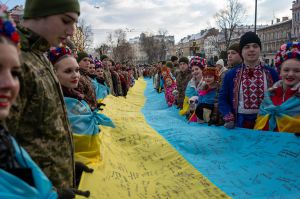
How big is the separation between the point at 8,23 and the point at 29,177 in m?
0.69

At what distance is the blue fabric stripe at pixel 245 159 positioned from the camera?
2889 millimetres

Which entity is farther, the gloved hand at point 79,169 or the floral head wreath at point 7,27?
the gloved hand at point 79,169

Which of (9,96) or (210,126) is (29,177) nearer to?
(9,96)

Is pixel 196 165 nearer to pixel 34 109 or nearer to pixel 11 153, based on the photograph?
pixel 34 109

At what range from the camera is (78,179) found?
2.59 meters

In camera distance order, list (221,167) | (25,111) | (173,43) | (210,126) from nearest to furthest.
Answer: (25,111), (221,167), (210,126), (173,43)

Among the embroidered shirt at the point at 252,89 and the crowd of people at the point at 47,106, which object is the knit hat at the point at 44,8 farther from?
the embroidered shirt at the point at 252,89

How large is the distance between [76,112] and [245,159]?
6.44ft

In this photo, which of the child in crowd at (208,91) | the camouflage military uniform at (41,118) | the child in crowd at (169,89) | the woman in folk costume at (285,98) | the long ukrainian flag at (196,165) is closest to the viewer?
the camouflage military uniform at (41,118)

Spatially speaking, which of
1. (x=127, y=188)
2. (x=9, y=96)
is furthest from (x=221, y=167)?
(x=9, y=96)

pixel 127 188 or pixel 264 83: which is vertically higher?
pixel 264 83

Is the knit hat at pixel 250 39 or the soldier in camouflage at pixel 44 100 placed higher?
the knit hat at pixel 250 39

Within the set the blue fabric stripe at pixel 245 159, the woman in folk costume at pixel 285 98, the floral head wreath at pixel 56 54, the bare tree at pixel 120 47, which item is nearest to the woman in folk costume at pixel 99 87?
the blue fabric stripe at pixel 245 159

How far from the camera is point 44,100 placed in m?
1.74
